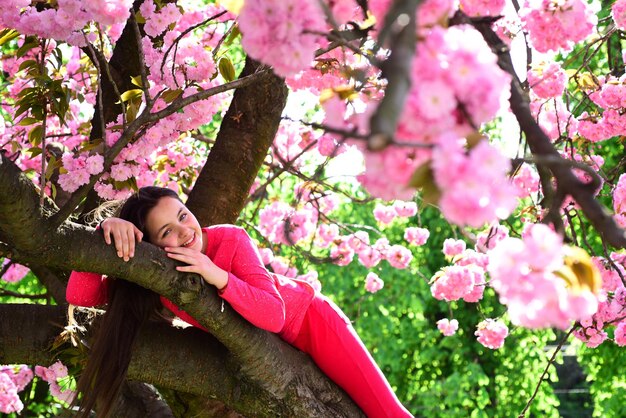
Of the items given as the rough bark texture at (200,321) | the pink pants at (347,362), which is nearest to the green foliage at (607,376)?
the pink pants at (347,362)

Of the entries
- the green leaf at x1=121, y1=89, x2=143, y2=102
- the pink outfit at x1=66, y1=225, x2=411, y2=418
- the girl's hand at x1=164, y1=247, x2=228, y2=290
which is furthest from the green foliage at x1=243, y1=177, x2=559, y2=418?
the girl's hand at x1=164, y1=247, x2=228, y2=290

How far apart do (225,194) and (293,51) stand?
2.05 m

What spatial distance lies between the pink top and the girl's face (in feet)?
0.34

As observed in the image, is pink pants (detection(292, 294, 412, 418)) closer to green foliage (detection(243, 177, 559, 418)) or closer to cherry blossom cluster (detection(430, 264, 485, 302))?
cherry blossom cluster (detection(430, 264, 485, 302))

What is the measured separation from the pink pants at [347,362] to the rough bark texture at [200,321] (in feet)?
0.14

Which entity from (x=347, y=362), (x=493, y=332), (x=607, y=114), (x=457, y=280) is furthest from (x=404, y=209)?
(x=347, y=362)

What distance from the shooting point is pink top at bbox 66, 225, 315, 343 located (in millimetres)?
2402

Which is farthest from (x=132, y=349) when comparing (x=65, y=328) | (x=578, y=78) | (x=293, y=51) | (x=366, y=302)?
(x=366, y=302)

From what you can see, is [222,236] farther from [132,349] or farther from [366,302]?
[366,302]

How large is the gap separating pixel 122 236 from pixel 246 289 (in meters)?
→ 0.40

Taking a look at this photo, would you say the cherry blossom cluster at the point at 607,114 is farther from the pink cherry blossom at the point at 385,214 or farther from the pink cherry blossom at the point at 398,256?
the pink cherry blossom at the point at 385,214

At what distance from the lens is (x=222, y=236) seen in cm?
275

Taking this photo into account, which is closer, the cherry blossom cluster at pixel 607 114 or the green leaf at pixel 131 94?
the green leaf at pixel 131 94

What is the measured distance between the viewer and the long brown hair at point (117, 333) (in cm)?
248
